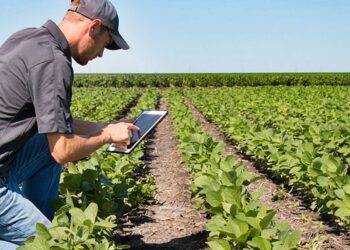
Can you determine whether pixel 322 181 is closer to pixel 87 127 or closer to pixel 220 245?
pixel 220 245

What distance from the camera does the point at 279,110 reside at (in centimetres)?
1263

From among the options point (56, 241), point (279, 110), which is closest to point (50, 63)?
point (56, 241)

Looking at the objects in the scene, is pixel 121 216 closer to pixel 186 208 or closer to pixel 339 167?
pixel 186 208

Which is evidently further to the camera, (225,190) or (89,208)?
(225,190)

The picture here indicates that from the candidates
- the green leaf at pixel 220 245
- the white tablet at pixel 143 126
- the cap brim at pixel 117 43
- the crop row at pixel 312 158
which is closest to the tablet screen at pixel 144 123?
the white tablet at pixel 143 126

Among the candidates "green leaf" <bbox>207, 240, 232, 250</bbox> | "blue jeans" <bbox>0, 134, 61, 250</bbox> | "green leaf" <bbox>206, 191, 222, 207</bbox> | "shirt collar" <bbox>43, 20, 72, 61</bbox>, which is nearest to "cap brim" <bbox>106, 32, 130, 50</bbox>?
"shirt collar" <bbox>43, 20, 72, 61</bbox>

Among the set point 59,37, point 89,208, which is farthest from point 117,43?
point 89,208

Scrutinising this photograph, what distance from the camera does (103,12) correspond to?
269cm

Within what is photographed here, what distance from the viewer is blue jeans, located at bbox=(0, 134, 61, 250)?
2721 mm

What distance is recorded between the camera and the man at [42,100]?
2449 millimetres

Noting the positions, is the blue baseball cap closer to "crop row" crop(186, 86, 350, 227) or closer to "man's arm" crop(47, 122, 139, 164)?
"man's arm" crop(47, 122, 139, 164)

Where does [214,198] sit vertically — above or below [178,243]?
above

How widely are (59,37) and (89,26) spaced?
0.58 ft

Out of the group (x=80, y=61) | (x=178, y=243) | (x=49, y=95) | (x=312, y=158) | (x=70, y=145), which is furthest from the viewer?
(x=312, y=158)
